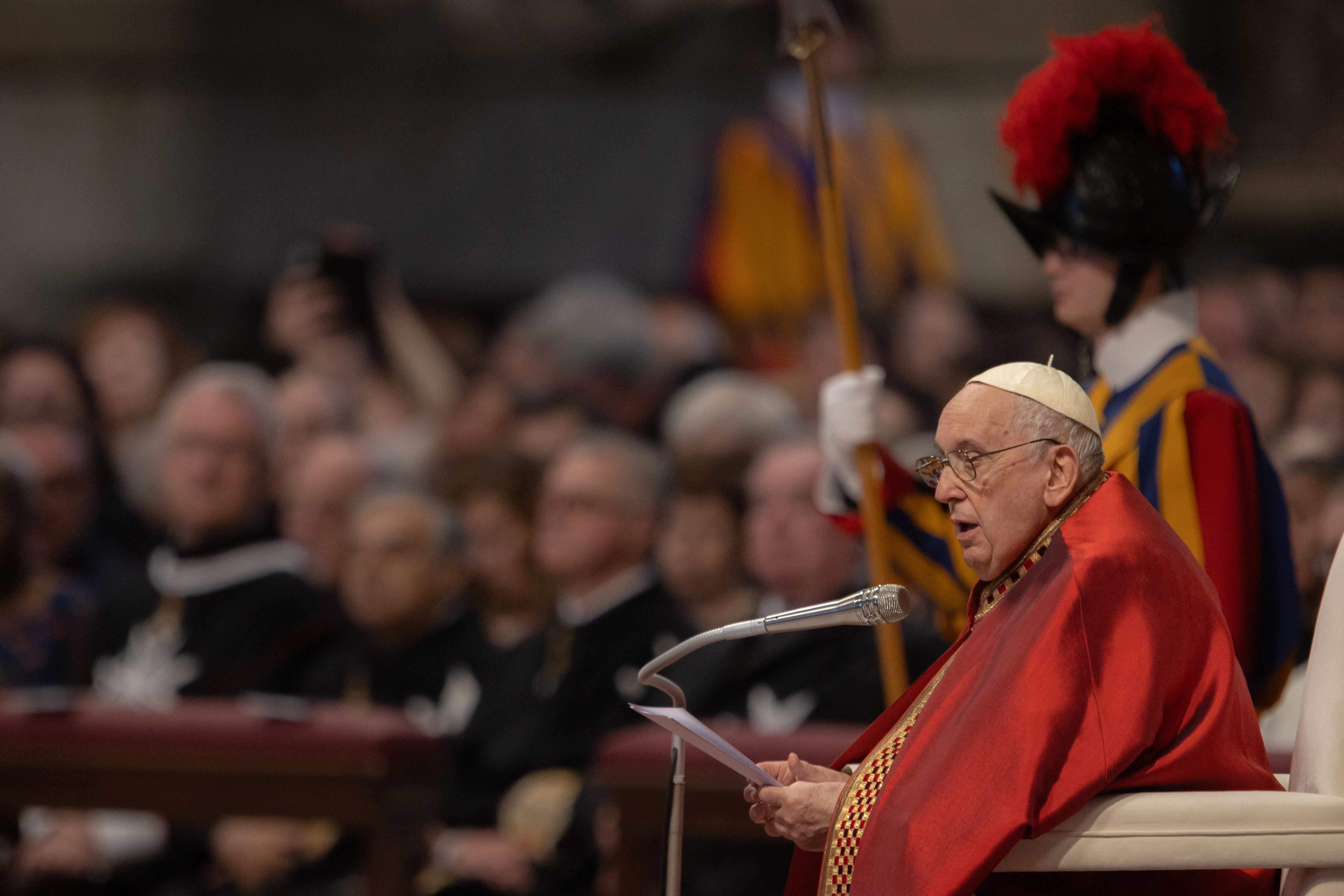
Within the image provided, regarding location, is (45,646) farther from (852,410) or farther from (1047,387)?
(1047,387)

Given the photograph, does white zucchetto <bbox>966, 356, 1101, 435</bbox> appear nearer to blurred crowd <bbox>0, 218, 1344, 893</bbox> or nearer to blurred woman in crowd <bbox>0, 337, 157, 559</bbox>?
blurred crowd <bbox>0, 218, 1344, 893</bbox>

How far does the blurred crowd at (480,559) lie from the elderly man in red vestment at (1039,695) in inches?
72.0

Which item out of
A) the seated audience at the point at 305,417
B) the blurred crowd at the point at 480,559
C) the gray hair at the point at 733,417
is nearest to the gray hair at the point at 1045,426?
the blurred crowd at the point at 480,559

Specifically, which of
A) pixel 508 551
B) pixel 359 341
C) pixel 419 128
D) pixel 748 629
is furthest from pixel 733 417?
pixel 419 128

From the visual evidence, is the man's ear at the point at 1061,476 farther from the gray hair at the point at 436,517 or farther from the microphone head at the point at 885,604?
the gray hair at the point at 436,517

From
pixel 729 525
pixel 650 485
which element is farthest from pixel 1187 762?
pixel 650 485

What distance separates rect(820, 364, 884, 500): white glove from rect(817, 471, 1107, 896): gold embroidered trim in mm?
1341

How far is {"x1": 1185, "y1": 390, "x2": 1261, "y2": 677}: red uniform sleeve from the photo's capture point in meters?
3.44

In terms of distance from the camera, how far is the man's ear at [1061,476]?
2676 mm

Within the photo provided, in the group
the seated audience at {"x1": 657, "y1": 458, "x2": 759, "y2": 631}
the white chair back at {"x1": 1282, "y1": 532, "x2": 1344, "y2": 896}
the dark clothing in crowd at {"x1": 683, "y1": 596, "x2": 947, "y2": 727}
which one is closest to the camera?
the white chair back at {"x1": 1282, "y1": 532, "x2": 1344, "y2": 896}

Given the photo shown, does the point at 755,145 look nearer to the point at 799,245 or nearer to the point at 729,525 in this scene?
the point at 799,245

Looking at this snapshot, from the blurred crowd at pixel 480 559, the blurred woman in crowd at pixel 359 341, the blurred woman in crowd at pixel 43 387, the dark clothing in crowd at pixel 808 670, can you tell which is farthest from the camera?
the blurred woman in crowd at pixel 359 341

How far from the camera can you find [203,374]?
21.0ft

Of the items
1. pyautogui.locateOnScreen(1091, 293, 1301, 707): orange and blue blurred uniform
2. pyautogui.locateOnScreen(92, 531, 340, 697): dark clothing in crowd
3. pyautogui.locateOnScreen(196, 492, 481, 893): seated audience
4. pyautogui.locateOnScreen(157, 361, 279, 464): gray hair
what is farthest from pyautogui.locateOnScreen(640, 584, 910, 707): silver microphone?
pyautogui.locateOnScreen(157, 361, 279, 464): gray hair
